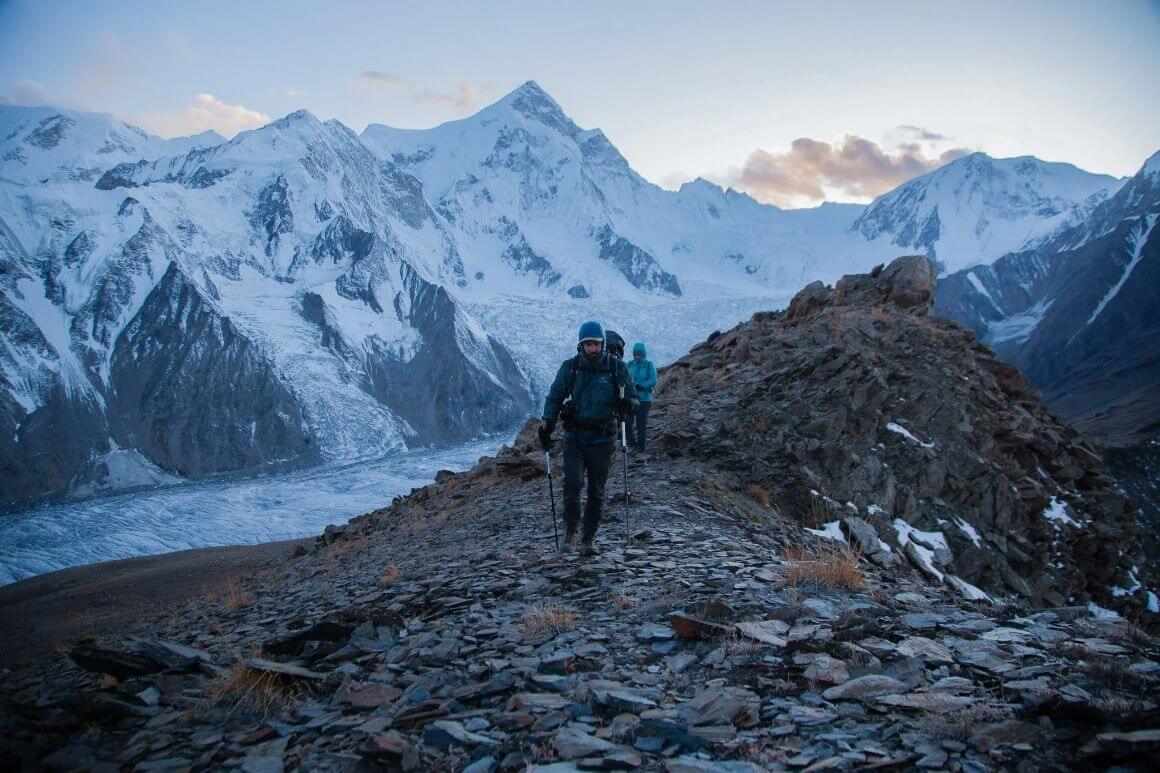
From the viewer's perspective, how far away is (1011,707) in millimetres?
3650

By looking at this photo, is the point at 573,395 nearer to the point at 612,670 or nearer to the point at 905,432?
the point at 612,670

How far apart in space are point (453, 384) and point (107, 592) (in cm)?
14284

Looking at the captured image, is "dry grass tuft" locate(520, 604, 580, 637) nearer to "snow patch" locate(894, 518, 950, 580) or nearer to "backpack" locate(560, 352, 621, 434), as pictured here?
"backpack" locate(560, 352, 621, 434)

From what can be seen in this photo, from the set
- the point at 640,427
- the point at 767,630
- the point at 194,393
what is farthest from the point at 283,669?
the point at 194,393

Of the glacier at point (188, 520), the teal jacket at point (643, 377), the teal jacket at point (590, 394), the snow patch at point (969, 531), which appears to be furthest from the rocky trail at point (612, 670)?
the glacier at point (188, 520)

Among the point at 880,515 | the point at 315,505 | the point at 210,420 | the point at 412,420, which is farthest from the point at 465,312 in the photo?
the point at 880,515

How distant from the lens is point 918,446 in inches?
683

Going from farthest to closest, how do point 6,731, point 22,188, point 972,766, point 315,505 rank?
point 22,188
point 315,505
point 6,731
point 972,766

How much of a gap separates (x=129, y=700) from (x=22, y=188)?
170 metres

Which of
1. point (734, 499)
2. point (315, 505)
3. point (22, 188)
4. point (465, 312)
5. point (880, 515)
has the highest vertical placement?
point (22, 188)

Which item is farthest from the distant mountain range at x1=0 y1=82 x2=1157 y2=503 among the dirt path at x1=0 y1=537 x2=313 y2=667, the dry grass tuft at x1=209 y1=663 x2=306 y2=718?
the dry grass tuft at x1=209 y1=663 x2=306 y2=718

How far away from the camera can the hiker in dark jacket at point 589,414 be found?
8617mm

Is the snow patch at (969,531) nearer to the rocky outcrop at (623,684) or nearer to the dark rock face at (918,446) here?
the dark rock face at (918,446)

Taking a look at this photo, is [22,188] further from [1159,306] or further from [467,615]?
[1159,306]
